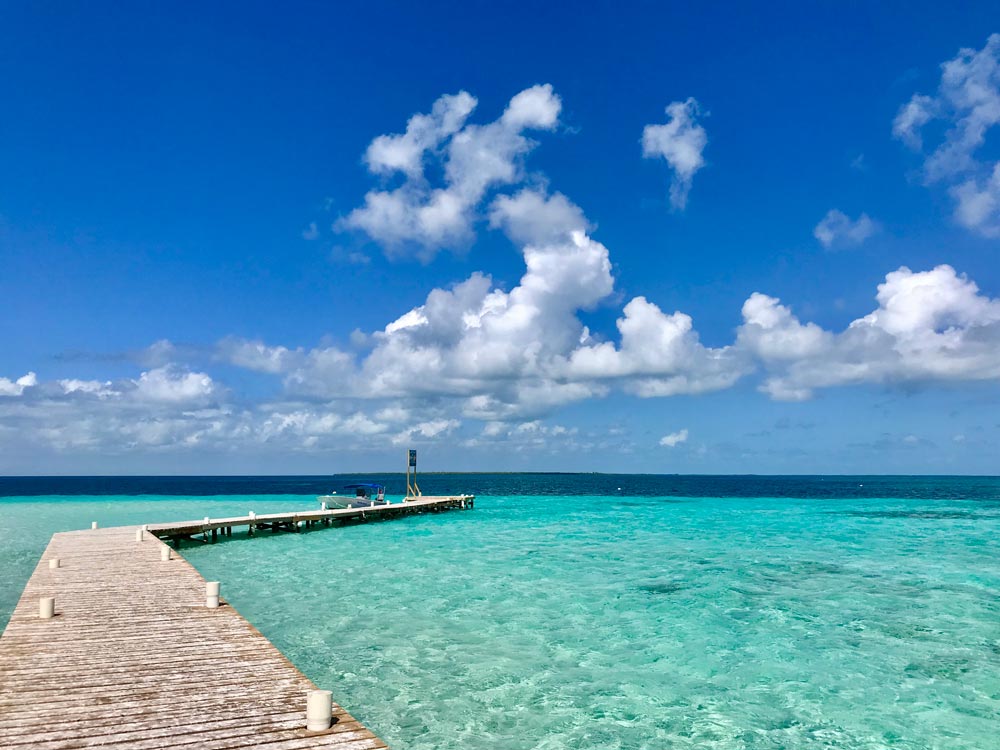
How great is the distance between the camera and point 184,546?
3572cm

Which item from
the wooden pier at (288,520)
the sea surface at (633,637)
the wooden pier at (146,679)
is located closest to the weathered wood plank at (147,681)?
the wooden pier at (146,679)

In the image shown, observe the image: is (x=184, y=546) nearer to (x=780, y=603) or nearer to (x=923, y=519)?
(x=780, y=603)

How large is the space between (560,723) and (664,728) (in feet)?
6.21

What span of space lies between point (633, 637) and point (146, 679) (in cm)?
1204

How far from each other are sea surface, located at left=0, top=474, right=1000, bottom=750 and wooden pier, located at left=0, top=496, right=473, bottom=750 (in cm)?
290

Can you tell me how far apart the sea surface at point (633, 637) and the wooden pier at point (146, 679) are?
9.51 feet

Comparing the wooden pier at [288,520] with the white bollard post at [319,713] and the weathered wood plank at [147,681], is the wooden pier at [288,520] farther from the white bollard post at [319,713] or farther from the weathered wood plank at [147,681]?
the white bollard post at [319,713]

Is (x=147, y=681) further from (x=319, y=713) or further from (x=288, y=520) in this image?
(x=288, y=520)

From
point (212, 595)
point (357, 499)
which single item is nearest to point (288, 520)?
point (357, 499)

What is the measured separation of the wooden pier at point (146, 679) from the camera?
23.7 ft

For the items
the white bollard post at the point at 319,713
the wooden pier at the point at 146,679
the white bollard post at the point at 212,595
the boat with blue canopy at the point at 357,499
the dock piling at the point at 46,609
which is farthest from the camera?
the boat with blue canopy at the point at 357,499

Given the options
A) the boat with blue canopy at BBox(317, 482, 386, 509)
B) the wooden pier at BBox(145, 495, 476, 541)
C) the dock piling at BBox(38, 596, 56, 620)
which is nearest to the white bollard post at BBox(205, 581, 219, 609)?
the dock piling at BBox(38, 596, 56, 620)

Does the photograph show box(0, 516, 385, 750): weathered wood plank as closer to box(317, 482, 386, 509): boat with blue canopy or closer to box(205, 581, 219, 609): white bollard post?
box(205, 581, 219, 609): white bollard post

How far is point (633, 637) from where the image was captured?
56.2 feet
